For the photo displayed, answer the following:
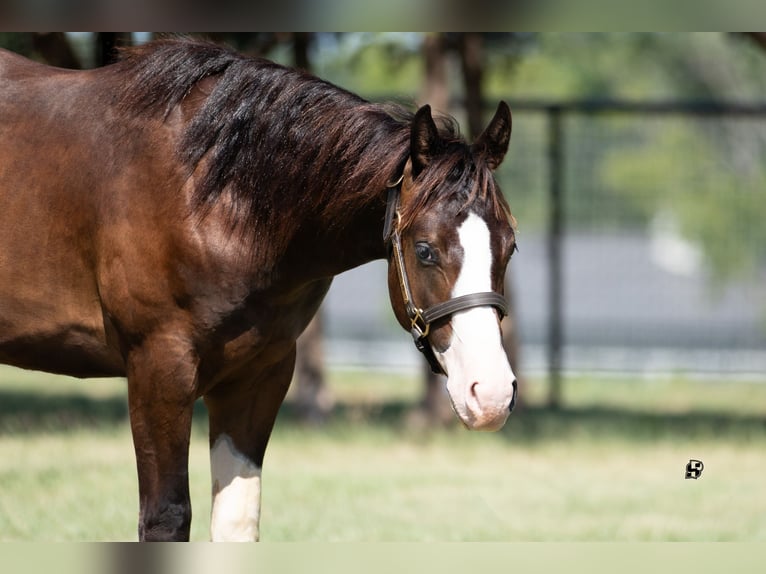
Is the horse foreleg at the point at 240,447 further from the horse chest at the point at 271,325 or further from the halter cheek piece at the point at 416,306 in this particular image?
the halter cheek piece at the point at 416,306

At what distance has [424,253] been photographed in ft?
11.1

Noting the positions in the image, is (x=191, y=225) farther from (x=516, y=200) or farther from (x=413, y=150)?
(x=516, y=200)

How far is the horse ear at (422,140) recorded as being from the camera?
3432mm

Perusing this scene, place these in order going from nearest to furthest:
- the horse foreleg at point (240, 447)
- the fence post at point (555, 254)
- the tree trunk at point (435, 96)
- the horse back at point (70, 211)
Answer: the horse back at point (70, 211) < the horse foreleg at point (240, 447) < the tree trunk at point (435, 96) < the fence post at point (555, 254)

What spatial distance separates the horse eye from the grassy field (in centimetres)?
227

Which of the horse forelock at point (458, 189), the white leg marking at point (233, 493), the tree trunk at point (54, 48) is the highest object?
the tree trunk at point (54, 48)

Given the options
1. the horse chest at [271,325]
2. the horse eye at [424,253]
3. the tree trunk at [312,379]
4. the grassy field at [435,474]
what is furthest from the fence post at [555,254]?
the horse eye at [424,253]

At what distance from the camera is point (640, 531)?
584 cm

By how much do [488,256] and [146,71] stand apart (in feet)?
4.74

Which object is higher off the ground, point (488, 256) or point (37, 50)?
point (37, 50)

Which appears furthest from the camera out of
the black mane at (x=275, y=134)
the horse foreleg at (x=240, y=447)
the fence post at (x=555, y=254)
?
the fence post at (x=555, y=254)

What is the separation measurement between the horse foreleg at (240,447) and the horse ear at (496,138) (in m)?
1.08

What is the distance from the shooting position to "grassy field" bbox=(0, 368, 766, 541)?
5.83 m
